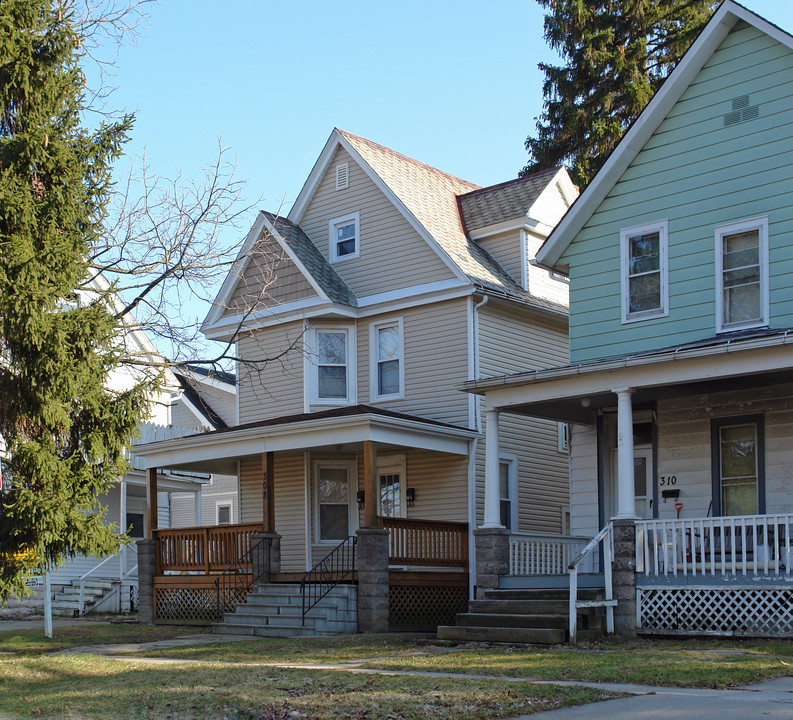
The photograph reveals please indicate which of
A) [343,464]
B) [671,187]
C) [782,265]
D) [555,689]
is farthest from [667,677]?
[343,464]

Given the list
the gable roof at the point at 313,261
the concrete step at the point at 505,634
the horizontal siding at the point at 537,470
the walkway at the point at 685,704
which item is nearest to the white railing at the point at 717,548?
the concrete step at the point at 505,634

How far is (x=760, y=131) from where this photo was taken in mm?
16203

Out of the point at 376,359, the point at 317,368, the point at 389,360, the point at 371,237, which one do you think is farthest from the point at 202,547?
the point at 371,237

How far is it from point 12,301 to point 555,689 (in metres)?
7.45

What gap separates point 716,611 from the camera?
48.9 feet

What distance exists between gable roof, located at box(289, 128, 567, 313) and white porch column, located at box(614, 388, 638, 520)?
606 cm

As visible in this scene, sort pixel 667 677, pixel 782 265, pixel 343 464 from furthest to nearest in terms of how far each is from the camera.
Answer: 1. pixel 343 464
2. pixel 782 265
3. pixel 667 677

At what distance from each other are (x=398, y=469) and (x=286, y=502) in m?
2.90

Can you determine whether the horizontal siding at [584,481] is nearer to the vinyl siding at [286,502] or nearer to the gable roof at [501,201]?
the gable roof at [501,201]

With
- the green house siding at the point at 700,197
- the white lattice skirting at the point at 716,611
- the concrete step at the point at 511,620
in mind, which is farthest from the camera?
the green house siding at the point at 700,197

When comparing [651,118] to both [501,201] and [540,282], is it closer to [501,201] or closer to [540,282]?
[540,282]

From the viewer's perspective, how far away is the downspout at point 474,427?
2017 centimetres

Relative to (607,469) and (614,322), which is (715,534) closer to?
(607,469)

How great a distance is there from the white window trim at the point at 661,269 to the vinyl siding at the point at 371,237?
4.46 m
